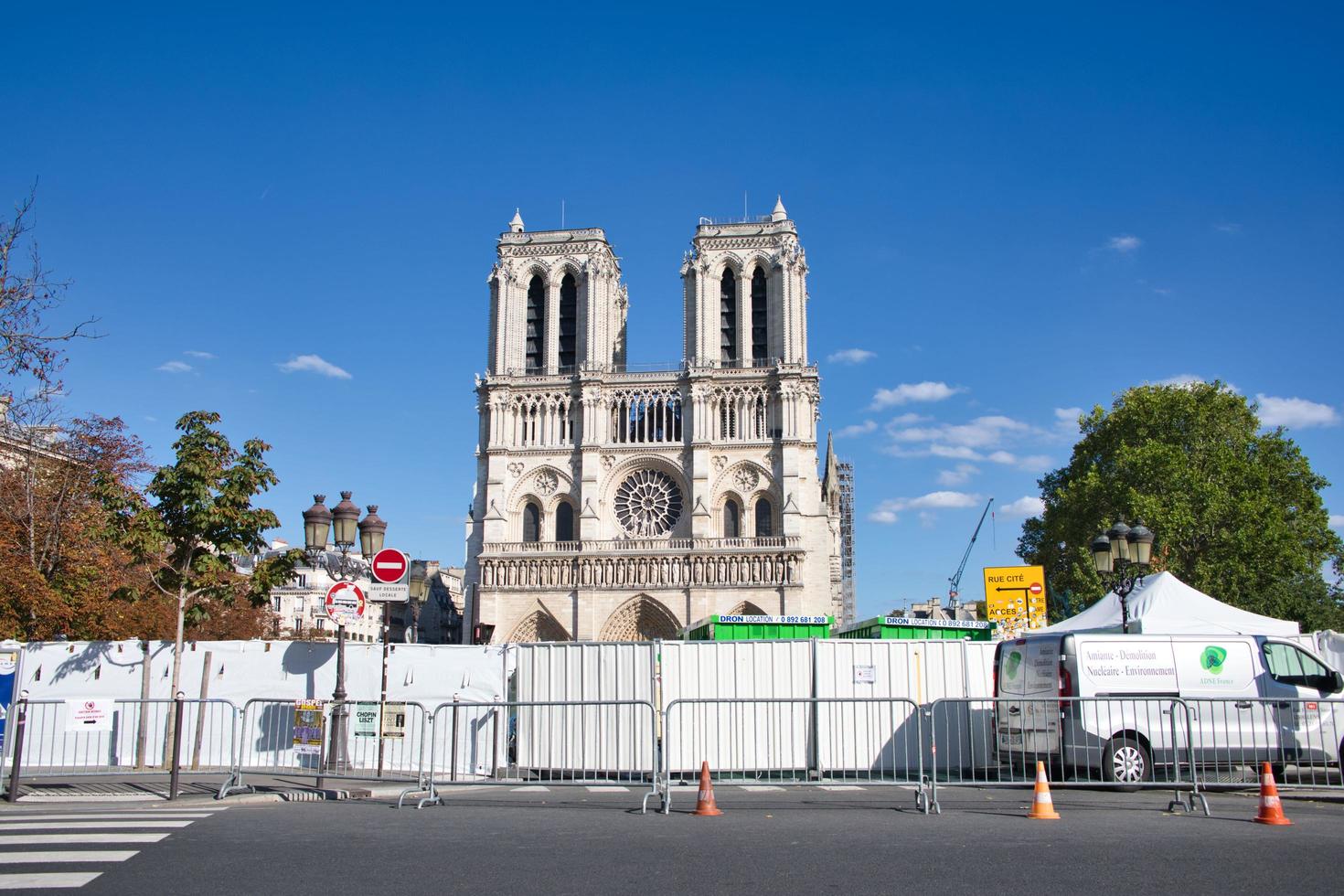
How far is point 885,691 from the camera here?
15.2 m

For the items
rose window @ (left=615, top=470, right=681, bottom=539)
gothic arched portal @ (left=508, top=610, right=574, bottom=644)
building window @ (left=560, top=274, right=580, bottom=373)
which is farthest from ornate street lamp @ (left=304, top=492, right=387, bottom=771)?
building window @ (left=560, top=274, right=580, bottom=373)

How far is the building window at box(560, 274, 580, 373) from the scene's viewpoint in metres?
55.5

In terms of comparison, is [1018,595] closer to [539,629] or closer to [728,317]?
[539,629]

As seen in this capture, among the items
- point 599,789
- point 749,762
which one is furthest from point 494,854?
point 749,762

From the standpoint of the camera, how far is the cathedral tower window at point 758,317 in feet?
177

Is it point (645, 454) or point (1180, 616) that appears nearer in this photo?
point (1180, 616)

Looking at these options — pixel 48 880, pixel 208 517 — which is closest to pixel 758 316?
pixel 208 517

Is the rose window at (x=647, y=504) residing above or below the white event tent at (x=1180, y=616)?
above

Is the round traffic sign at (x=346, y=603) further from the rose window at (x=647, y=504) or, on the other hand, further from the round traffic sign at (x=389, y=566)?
the rose window at (x=647, y=504)

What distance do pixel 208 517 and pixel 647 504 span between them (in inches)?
1478

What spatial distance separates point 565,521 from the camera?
174ft

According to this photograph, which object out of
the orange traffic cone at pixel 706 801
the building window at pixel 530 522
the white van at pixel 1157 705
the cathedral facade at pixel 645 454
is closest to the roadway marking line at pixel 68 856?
the orange traffic cone at pixel 706 801

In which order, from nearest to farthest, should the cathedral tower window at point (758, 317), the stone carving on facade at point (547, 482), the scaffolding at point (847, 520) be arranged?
the stone carving on facade at point (547, 482), the cathedral tower window at point (758, 317), the scaffolding at point (847, 520)

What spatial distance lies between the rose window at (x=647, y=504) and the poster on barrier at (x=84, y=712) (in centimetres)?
4149
